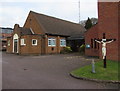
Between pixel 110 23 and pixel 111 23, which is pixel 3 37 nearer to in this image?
pixel 110 23

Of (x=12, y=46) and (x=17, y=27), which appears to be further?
(x=12, y=46)

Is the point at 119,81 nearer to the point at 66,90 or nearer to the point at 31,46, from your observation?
the point at 66,90

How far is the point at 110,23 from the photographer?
1402 cm

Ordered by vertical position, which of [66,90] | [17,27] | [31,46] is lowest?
[66,90]

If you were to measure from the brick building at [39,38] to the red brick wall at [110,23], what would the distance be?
12702 mm

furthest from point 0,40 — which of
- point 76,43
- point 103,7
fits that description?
point 103,7

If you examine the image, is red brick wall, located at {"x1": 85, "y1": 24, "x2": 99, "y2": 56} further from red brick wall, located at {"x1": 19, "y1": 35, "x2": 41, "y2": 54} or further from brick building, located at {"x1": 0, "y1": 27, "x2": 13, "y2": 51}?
brick building, located at {"x1": 0, "y1": 27, "x2": 13, "y2": 51}

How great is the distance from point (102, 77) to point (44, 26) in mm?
20587

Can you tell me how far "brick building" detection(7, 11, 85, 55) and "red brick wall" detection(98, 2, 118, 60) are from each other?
12702 millimetres

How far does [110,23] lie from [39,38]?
13842 millimetres

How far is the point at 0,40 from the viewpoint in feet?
140

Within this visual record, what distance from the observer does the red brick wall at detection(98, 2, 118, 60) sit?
13578mm

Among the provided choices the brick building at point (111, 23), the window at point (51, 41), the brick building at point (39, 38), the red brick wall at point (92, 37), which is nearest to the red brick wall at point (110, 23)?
the brick building at point (111, 23)

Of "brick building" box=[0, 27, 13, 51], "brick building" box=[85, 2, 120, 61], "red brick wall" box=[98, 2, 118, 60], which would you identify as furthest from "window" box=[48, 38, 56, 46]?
"brick building" box=[0, 27, 13, 51]
